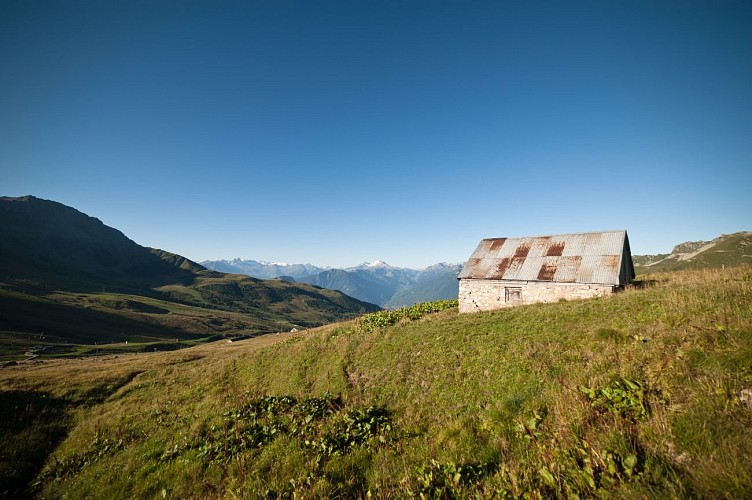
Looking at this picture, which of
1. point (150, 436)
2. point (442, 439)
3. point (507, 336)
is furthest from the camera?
point (507, 336)

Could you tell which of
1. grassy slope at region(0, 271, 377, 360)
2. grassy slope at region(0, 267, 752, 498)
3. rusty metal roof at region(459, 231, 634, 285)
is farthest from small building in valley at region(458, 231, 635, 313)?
grassy slope at region(0, 271, 377, 360)

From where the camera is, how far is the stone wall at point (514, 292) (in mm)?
25609

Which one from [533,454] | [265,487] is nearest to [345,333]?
[265,487]

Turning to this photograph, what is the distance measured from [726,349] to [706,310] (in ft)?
16.7

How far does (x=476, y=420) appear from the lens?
914 cm

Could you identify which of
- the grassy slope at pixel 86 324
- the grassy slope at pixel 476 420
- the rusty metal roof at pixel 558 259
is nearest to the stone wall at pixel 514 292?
the rusty metal roof at pixel 558 259

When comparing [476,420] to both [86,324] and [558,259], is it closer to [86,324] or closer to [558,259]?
[558,259]

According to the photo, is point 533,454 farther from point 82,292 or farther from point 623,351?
point 82,292

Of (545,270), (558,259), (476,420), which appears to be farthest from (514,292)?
(476,420)

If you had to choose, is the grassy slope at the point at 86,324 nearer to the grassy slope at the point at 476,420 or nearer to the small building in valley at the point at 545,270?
the small building in valley at the point at 545,270

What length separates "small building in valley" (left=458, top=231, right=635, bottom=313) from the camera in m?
25.9

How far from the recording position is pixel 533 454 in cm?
592

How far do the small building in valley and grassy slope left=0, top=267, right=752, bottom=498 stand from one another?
7.29 meters

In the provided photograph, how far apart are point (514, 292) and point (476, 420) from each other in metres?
22.9
